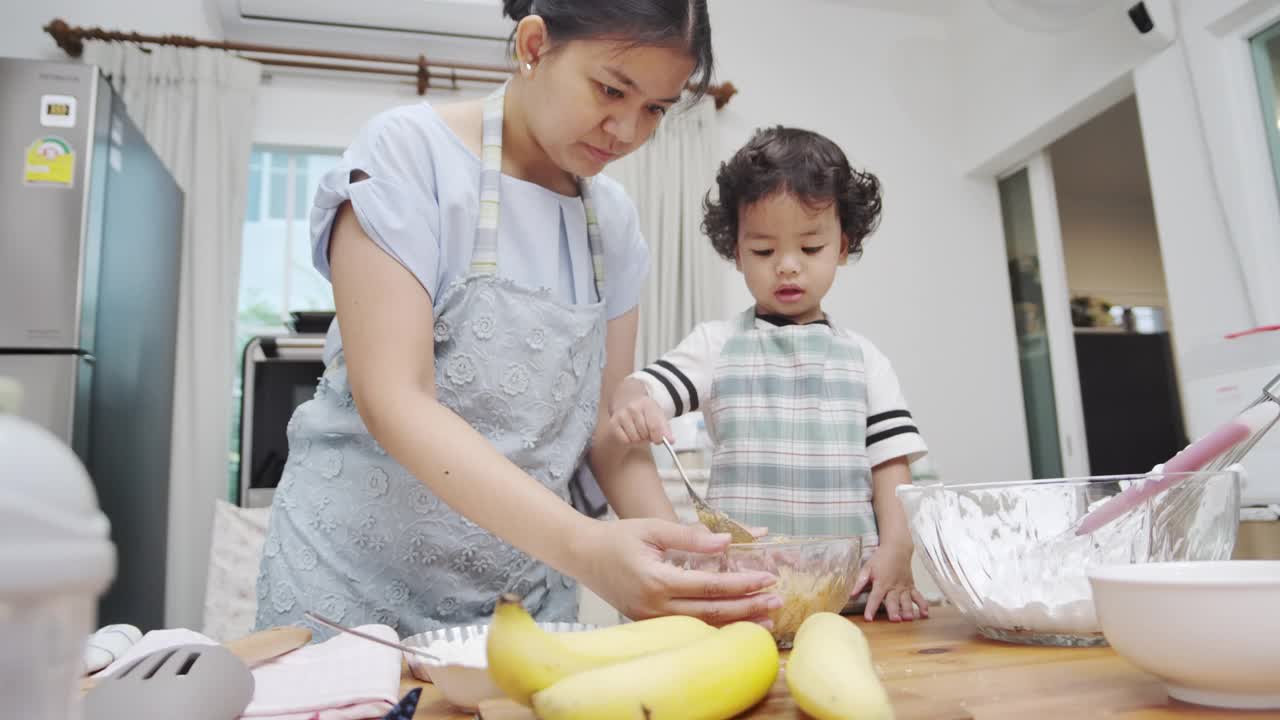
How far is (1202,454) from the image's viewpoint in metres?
0.66

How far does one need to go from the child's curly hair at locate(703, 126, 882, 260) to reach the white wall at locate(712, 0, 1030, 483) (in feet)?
7.16

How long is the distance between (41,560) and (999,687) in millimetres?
508

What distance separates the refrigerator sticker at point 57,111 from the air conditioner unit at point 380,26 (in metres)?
1.43

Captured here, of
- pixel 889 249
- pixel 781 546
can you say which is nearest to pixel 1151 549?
pixel 781 546

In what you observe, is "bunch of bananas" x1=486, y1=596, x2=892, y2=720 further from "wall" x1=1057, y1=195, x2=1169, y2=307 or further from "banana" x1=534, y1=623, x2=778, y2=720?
"wall" x1=1057, y1=195, x2=1169, y2=307

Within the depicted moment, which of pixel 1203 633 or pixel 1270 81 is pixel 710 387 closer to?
pixel 1203 633

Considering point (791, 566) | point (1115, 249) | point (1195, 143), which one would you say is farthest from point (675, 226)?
point (1115, 249)

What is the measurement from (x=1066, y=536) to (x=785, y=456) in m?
0.63

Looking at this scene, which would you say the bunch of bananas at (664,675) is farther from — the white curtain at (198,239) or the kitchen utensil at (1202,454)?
the white curtain at (198,239)

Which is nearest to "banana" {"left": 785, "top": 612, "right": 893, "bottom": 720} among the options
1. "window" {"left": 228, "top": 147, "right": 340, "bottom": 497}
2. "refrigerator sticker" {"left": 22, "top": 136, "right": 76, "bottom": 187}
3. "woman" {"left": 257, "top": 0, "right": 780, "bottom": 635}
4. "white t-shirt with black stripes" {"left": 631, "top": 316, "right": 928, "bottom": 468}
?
"woman" {"left": 257, "top": 0, "right": 780, "bottom": 635}

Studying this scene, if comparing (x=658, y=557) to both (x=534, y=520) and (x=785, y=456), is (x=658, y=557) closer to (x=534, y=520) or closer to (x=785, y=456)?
(x=534, y=520)

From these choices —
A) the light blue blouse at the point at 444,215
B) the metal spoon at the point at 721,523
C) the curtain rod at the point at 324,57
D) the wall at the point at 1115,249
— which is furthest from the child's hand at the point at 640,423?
the wall at the point at 1115,249

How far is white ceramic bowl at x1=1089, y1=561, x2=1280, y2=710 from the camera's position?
0.41m

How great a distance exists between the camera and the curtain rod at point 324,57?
308 centimetres
